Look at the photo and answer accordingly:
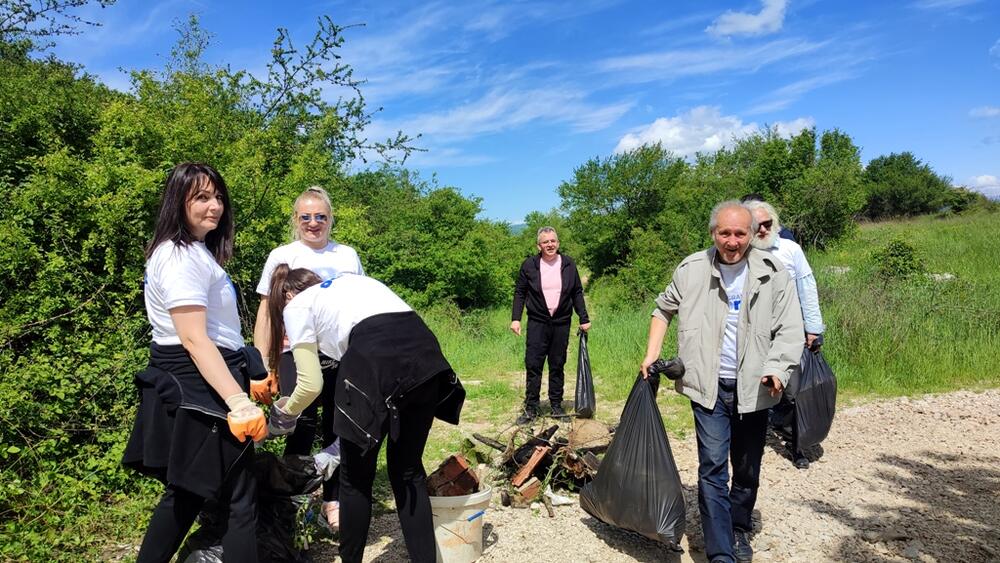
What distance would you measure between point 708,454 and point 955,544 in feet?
5.03

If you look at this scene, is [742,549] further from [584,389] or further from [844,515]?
[584,389]

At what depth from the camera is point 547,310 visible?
5.42 m

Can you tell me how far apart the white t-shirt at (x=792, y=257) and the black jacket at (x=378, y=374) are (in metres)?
2.72

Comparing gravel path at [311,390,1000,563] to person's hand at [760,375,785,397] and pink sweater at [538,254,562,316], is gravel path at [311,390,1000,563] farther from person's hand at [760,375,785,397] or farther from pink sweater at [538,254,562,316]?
pink sweater at [538,254,562,316]

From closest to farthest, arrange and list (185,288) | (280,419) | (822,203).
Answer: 1. (185,288)
2. (280,419)
3. (822,203)

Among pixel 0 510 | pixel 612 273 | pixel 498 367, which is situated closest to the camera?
pixel 0 510

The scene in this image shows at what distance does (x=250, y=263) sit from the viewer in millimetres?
4977

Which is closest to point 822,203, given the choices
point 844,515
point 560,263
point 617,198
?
point 617,198

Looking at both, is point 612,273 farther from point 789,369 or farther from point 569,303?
point 789,369

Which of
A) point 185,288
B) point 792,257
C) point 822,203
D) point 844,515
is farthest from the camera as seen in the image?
point 822,203

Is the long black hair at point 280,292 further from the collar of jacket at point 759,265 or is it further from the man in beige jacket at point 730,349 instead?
the collar of jacket at point 759,265

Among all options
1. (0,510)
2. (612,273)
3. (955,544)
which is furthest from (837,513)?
(612,273)

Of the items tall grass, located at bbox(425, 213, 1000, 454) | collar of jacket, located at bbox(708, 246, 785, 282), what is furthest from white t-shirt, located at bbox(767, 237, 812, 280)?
tall grass, located at bbox(425, 213, 1000, 454)

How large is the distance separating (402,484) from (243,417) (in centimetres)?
73
